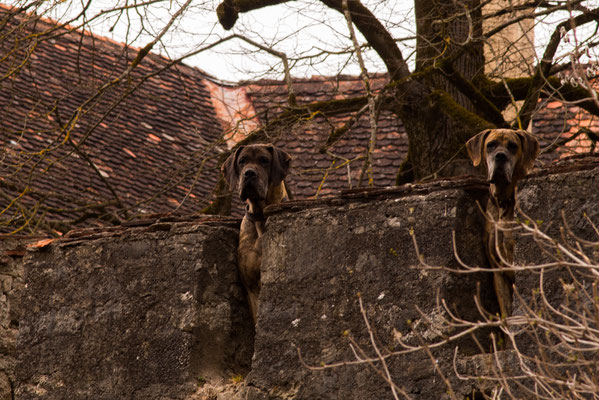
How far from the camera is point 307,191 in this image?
13.4m

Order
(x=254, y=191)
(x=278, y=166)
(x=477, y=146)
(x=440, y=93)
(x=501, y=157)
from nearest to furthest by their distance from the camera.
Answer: (x=501, y=157) < (x=477, y=146) < (x=254, y=191) < (x=278, y=166) < (x=440, y=93)

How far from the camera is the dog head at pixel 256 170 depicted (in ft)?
21.3

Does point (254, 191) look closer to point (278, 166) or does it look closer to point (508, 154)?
point (278, 166)

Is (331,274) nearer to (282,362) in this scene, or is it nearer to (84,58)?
Result: (282,362)

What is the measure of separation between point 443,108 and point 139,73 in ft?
23.1

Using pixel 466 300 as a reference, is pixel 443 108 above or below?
above

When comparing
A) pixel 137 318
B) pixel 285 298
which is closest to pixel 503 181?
pixel 285 298

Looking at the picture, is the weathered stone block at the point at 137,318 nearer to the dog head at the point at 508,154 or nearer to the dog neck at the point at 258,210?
the dog neck at the point at 258,210

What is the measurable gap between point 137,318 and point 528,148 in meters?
2.30

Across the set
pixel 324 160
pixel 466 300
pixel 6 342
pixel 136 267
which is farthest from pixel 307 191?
pixel 466 300

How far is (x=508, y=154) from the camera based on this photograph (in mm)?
5820

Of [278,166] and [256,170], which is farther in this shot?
[278,166]

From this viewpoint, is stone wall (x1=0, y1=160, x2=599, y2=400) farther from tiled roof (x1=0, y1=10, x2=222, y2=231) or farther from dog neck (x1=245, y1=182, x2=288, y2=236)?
tiled roof (x1=0, y1=10, x2=222, y2=231)

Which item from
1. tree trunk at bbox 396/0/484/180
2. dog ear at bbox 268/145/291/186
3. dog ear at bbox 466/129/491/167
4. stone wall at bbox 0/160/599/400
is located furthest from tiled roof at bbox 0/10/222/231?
dog ear at bbox 466/129/491/167
